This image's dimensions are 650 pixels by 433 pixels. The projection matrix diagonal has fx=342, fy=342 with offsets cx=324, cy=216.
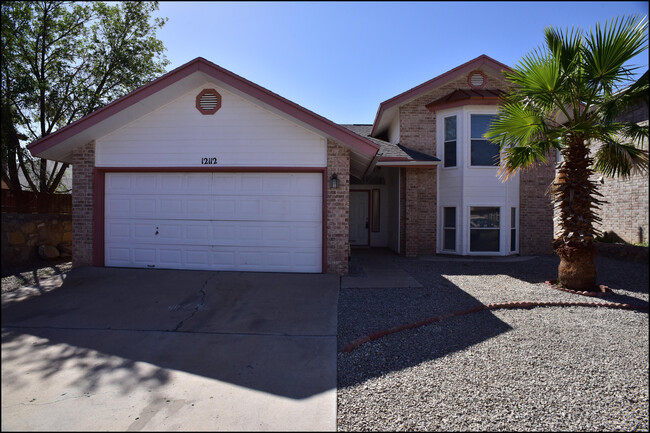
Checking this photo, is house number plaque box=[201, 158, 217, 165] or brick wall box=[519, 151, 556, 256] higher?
house number plaque box=[201, 158, 217, 165]

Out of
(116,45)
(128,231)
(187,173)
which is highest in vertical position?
(116,45)

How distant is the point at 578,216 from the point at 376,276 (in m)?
4.23

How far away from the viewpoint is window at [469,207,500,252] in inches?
448

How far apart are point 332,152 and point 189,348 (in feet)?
16.4

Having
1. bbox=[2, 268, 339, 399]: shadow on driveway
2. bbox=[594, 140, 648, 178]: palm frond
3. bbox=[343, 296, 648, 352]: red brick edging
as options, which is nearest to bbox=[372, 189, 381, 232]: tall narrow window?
bbox=[2, 268, 339, 399]: shadow on driveway

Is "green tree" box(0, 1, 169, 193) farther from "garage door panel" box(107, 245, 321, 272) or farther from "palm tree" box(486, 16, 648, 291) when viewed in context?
"palm tree" box(486, 16, 648, 291)

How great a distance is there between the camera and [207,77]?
24.6ft

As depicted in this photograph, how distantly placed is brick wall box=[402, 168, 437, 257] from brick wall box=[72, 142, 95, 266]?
9106 millimetres

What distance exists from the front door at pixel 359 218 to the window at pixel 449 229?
3.59m

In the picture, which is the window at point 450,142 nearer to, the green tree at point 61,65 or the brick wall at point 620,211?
the brick wall at point 620,211

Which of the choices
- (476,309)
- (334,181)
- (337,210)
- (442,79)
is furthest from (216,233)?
(442,79)

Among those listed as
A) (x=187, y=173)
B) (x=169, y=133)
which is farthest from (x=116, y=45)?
(x=187, y=173)

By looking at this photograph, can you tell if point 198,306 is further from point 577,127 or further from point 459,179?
point 459,179

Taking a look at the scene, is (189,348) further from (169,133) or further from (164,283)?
(169,133)
